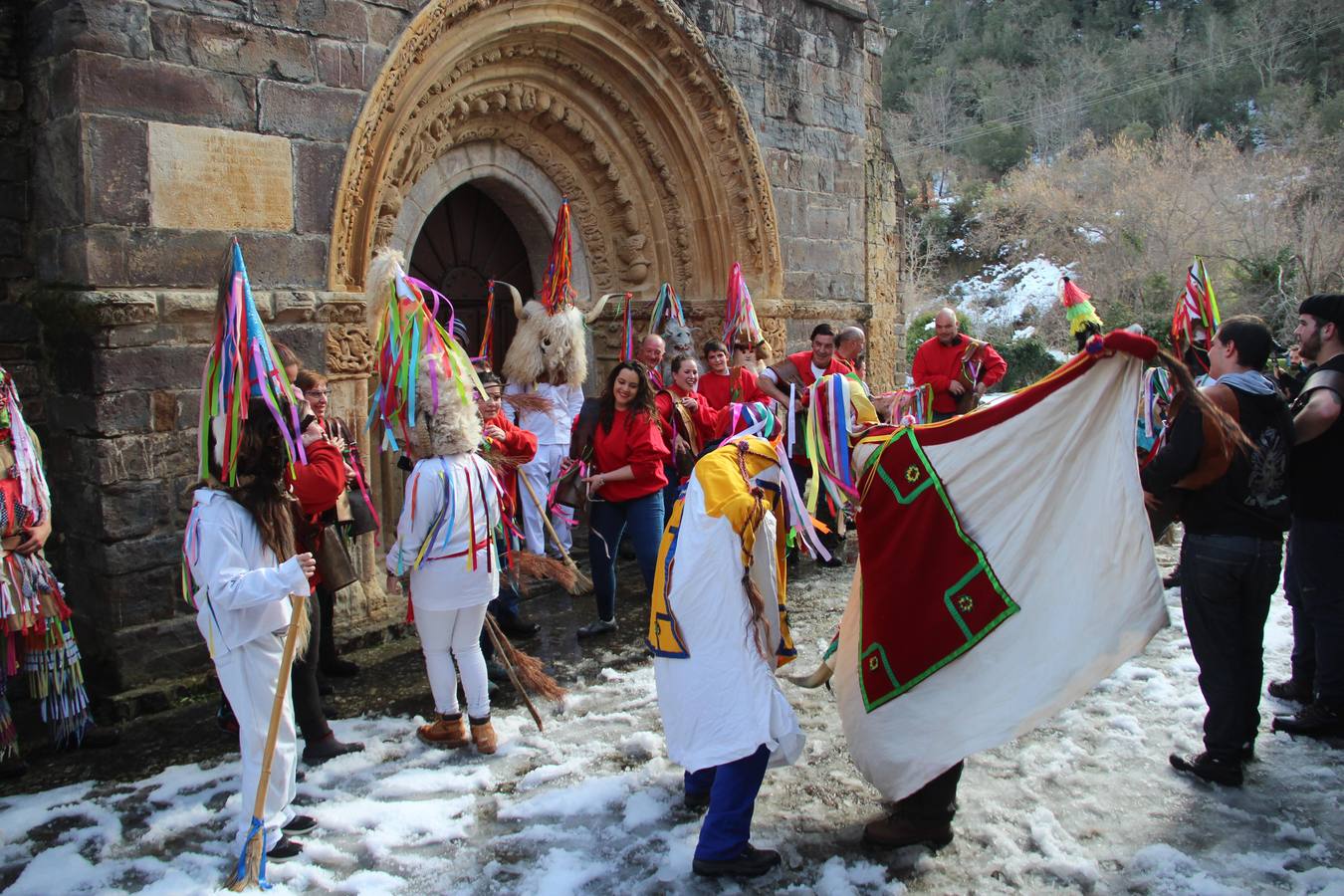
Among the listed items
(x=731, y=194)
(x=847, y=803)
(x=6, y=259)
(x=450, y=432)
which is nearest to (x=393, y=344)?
(x=450, y=432)

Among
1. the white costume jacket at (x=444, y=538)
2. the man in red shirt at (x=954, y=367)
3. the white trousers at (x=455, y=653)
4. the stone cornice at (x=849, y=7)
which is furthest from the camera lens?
the stone cornice at (x=849, y=7)

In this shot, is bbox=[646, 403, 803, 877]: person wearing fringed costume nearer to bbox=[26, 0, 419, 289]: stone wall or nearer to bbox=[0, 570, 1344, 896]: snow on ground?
bbox=[0, 570, 1344, 896]: snow on ground

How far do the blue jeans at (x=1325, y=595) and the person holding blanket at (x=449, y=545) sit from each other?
138 inches

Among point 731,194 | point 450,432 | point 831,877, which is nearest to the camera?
point 831,877

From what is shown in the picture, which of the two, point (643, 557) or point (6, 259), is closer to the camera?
point (6, 259)

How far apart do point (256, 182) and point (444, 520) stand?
2.36m

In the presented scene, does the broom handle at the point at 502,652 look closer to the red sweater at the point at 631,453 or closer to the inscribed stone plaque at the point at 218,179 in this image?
the red sweater at the point at 631,453

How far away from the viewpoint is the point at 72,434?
4.87 m

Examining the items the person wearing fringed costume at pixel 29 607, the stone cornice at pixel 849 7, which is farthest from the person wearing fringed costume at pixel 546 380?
the stone cornice at pixel 849 7

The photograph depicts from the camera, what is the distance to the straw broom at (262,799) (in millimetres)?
3139

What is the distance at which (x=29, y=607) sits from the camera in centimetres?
409

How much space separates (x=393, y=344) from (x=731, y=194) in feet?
15.6

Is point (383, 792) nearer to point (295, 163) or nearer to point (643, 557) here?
point (643, 557)

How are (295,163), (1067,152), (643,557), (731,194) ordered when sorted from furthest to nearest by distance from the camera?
(1067,152) < (731,194) < (643,557) < (295,163)
